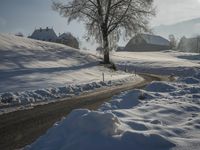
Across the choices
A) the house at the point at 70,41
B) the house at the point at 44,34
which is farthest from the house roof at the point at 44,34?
the house at the point at 70,41

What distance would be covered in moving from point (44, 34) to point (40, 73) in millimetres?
109033

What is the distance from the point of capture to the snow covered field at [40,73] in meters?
19.4

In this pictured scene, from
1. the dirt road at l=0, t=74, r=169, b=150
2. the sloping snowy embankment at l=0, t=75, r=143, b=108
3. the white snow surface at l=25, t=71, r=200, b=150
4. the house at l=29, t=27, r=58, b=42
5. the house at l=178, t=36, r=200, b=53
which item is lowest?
the house at l=178, t=36, r=200, b=53

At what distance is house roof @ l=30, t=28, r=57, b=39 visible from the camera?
131875mm

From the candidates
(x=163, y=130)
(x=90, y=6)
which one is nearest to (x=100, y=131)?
(x=163, y=130)

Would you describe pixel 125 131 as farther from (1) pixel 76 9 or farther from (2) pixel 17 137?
(1) pixel 76 9

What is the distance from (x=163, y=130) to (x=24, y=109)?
8313 millimetres

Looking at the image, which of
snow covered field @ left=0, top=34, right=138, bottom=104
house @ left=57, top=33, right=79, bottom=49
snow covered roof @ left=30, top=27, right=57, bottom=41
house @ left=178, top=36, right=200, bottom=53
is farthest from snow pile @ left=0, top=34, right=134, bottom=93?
house @ left=178, top=36, right=200, bottom=53

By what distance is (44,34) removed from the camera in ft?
440

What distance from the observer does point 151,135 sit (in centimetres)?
729

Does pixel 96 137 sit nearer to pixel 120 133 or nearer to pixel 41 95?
pixel 120 133

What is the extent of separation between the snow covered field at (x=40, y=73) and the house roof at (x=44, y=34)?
8752cm

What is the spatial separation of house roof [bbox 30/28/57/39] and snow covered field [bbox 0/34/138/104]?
87.5m

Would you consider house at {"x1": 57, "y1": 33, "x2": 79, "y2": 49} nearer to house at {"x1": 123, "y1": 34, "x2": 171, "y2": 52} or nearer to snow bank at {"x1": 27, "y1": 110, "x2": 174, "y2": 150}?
house at {"x1": 123, "y1": 34, "x2": 171, "y2": 52}
